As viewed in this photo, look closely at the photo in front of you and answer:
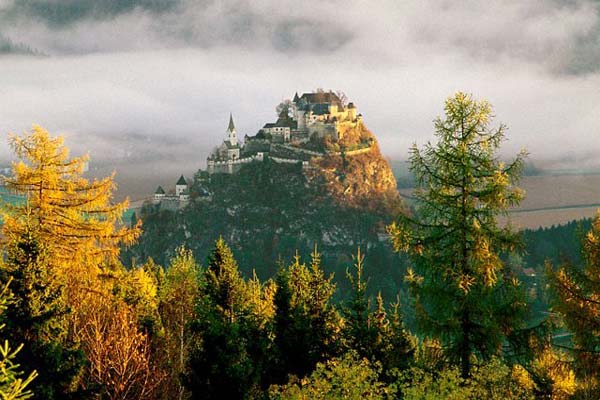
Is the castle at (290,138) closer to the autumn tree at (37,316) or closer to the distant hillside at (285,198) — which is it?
the distant hillside at (285,198)

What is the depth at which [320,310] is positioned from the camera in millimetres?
21422

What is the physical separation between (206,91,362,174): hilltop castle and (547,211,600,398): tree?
153 m

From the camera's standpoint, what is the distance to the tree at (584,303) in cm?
1507

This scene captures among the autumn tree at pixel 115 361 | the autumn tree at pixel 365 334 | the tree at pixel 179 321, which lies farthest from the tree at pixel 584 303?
the autumn tree at pixel 115 361

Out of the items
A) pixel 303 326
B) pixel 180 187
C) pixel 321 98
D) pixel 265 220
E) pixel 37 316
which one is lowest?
pixel 265 220

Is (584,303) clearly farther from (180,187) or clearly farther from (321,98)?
(180,187)

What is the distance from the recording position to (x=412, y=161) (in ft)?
52.8

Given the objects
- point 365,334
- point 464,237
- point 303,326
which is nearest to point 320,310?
Answer: point 303,326

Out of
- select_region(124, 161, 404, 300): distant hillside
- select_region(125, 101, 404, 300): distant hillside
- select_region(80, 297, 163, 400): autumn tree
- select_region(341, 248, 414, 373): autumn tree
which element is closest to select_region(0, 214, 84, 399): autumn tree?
select_region(80, 297, 163, 400): autumn tree

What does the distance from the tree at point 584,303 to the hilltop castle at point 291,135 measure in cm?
15313

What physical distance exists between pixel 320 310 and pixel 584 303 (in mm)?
9618

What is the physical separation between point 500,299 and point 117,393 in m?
11.6

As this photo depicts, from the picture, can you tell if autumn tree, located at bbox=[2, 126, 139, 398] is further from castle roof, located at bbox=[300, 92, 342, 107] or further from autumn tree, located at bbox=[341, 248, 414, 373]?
castle roof, located at bbox=[300, 92, 342, 107]

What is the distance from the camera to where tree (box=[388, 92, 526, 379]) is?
1534 cm
